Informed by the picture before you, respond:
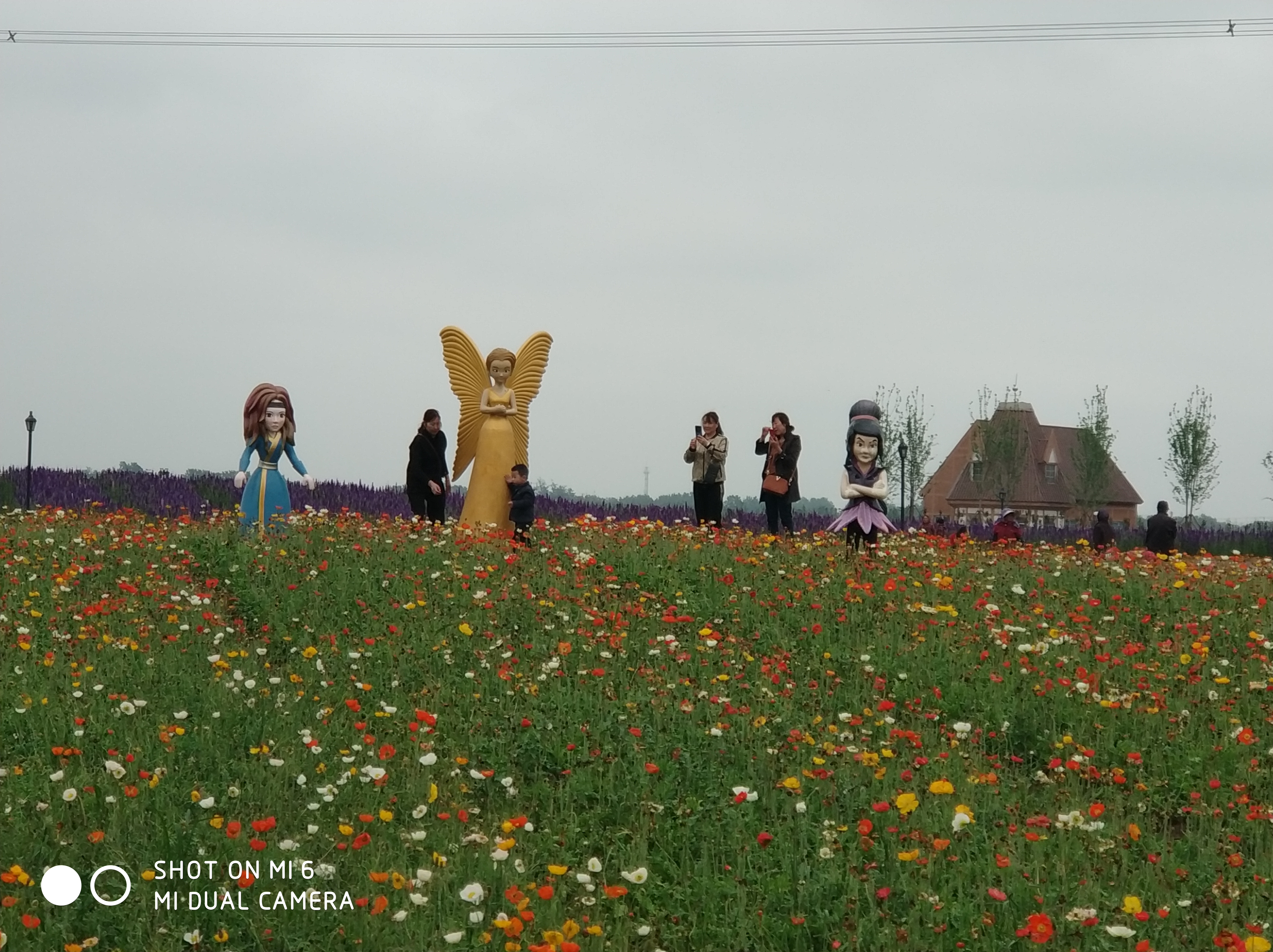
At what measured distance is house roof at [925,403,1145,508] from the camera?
52344 millimetres

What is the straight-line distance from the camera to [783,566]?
41.6ft

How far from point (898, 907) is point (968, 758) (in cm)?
205

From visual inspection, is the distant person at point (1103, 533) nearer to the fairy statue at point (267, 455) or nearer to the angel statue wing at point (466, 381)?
the angel statue wing at point (466, 381)

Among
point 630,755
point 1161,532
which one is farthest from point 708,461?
point 630,755

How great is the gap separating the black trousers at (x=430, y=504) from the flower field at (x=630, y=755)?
14.6 ft

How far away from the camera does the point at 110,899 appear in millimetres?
5734

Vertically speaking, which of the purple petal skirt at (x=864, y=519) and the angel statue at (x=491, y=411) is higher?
the angel statue at (x=491, y=411)

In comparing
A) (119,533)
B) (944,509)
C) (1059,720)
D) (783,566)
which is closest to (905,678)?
(1059,720)

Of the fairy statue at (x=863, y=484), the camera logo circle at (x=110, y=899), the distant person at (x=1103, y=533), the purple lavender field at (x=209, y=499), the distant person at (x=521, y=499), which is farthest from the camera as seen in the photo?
the purple lavender field at (x=209, y=499)

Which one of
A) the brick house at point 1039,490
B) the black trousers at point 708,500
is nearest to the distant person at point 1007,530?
the black trousers at point 708,500

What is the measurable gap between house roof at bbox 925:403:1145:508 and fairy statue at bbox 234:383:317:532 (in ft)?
125

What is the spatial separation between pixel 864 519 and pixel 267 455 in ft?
22.7

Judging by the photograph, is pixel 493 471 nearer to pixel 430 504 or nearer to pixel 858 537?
pixel 430 504

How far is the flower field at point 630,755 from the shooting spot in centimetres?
573
